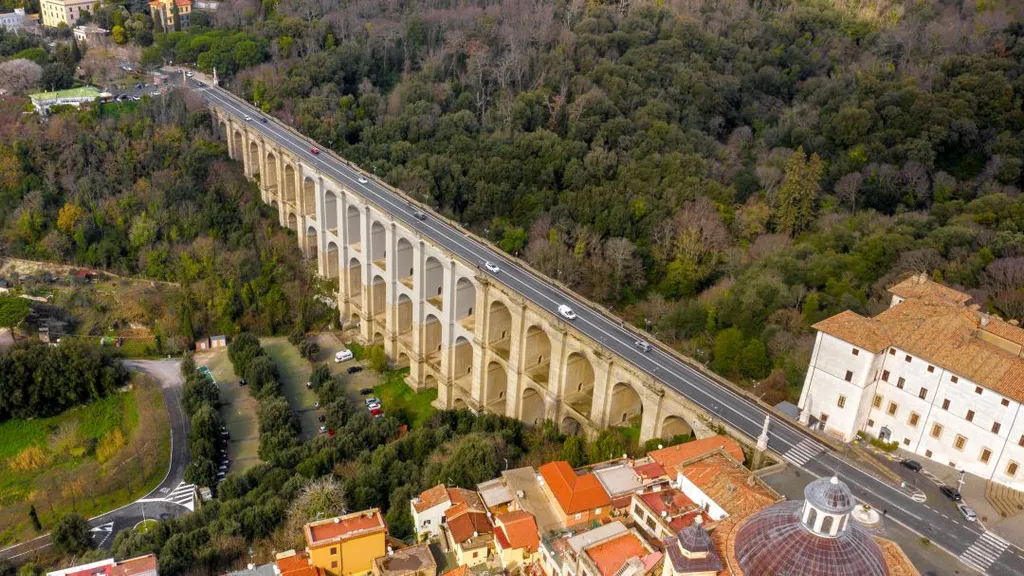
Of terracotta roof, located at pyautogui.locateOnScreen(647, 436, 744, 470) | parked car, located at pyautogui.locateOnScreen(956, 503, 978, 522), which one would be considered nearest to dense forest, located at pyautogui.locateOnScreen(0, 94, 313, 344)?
terracotta roof, located at pyautogui.locateOnScreen(647, 436, 744, 470)

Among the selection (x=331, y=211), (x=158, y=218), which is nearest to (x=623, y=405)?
(x=331, y=211)

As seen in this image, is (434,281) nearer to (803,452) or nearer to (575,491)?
Answer: (575,491)

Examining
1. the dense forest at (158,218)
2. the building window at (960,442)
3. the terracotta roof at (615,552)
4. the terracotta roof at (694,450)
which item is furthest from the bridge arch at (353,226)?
the building window at (960,442)

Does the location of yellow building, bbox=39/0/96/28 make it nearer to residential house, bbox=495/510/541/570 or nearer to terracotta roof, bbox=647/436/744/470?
residential house, bbox=495/510/541/570

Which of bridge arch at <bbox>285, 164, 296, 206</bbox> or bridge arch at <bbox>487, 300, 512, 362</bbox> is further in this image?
bridge arch at <bbox>285, 164, 296, 206</bbox>

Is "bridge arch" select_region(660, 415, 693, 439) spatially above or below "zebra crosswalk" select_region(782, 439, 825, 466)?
below

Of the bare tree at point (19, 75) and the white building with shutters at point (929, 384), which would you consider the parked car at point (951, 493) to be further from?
the bare tree at point (19, 75)
